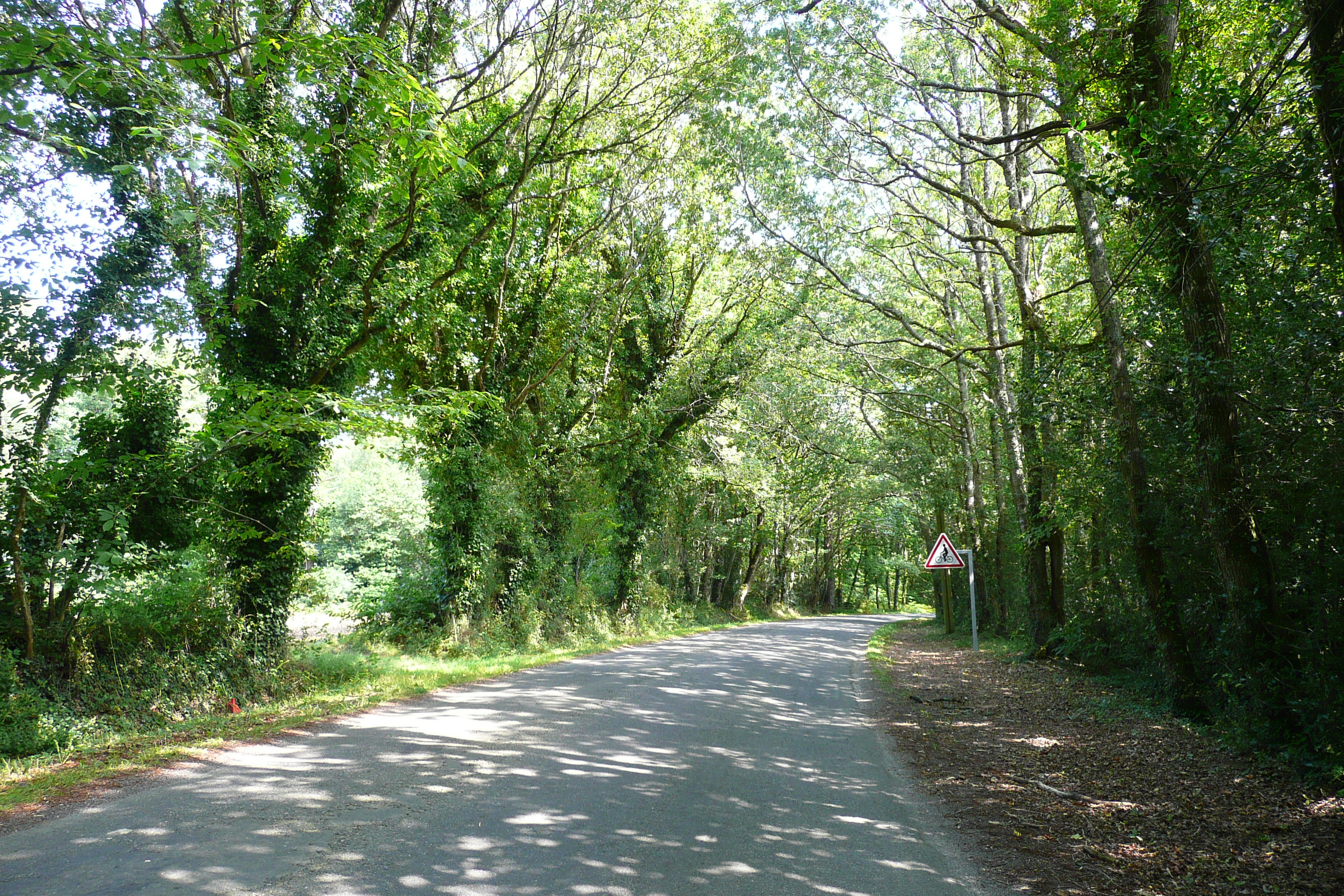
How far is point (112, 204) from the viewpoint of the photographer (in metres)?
9.68

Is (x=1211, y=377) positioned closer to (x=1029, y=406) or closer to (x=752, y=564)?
(x=1029, y=406)

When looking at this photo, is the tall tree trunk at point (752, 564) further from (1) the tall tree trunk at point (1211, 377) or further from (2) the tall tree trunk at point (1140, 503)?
(1) the tall tree trunk at point (1211, 377)

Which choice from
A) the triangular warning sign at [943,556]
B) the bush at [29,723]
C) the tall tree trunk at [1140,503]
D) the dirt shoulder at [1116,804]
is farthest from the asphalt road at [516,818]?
the triangular warning sign at [943,556]

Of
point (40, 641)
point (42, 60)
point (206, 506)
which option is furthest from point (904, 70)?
point (40, 641)

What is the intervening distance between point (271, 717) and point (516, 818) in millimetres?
4875

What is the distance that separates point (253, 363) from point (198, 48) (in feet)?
19.4

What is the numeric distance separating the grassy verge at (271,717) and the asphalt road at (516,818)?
0.53 m

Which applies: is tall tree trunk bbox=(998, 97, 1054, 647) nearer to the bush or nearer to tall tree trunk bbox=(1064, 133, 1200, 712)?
tall tree trunk bbox=(1064, 133, 1200, 712)

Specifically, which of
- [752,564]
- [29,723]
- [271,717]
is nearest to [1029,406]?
[271,717]

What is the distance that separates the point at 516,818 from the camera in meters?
4.89

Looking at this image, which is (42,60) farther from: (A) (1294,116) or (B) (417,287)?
(A) (1294,116)

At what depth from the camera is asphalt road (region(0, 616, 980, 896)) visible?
157 inches

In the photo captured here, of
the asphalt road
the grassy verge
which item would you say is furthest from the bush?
the asphalt road

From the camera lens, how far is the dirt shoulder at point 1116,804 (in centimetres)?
439
